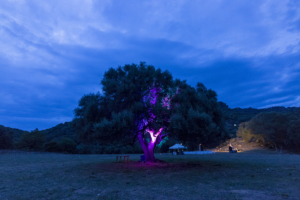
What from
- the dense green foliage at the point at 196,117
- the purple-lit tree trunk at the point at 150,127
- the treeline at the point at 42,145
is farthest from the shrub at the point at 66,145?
the dense green foliage at the point at 196,117

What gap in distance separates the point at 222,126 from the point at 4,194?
13802 millimetres

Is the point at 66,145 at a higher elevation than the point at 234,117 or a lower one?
lower

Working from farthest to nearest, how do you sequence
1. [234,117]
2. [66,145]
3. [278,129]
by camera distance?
[234,117]
[66,145]
[278,129]

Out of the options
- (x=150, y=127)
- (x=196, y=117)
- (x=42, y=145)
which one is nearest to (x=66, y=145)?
(x=42, y=145)

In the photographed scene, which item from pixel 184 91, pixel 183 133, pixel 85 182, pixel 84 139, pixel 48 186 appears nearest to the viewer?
pixel 48 186

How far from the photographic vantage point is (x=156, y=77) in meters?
14.8

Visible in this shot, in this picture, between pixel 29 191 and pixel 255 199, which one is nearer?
pixel 255 199

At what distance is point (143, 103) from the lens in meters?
14.3

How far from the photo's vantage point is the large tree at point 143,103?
12812 millimetres

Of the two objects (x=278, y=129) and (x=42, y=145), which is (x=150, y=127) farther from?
(x=42, y=145)

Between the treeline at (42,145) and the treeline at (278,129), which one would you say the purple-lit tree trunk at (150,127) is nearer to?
the treeline at (42,145)

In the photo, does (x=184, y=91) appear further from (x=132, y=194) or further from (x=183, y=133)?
(x=132, y=194)

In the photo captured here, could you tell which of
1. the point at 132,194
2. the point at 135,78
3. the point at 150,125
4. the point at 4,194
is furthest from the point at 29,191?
the point at 135,78

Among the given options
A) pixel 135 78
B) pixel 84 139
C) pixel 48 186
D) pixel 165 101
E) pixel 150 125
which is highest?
pixel 135 78
